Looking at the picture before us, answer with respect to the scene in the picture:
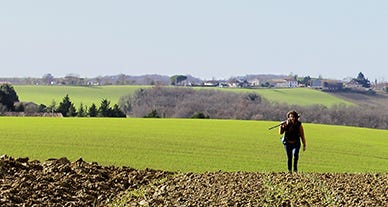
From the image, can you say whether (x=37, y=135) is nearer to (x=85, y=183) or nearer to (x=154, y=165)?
(x=154, y=165)

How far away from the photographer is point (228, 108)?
79.1m

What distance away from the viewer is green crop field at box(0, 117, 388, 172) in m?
25.5

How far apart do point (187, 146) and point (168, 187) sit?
14.4 metres

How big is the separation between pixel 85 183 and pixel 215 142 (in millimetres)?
16536

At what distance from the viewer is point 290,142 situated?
1903 cm

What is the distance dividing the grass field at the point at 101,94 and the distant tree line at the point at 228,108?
20.4 feet

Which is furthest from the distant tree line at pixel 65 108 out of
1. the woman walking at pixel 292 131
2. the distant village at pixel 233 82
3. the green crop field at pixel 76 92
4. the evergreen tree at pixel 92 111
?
the woman walking at pixel 292 131

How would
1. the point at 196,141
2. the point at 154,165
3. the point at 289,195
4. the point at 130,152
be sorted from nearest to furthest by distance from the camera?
the point at 289,195, the point at 154,165, the point at 130,152, the point at 196,141

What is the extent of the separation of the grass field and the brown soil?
6904 centimetres

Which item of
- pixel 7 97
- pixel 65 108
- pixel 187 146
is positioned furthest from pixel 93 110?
pixel 187 146

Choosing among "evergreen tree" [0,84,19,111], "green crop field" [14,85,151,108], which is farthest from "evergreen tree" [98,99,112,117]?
"green crop field" [14,85,151,108]

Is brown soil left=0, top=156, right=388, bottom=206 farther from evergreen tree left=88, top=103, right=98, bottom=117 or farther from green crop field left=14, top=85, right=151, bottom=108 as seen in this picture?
green crop field left=14, top=85, right=151, bottom=108

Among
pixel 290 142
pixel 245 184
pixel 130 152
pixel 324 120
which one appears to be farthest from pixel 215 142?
pixel 324 120

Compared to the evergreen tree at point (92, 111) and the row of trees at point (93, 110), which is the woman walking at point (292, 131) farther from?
the evergreen tree at point (92, 111)
